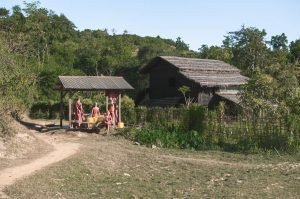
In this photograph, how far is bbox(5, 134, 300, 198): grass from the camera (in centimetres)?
1133

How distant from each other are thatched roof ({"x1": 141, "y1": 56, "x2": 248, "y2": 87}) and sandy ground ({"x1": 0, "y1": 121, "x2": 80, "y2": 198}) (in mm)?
17541

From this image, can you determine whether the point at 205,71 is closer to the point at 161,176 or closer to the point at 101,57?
the point at 161,176

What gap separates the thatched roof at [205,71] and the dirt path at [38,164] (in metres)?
17.7

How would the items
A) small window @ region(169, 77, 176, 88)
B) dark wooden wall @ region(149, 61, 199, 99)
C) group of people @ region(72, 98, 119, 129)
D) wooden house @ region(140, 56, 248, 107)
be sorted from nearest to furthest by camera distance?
group of people @ region(72, 98, 119, 129), wooden house @ region(140, 56, 248, 107), dark wooden wall @ region(149, 61, 199, 99), small window @ region(169, 77, 176, 88)

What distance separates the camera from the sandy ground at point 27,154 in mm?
12819

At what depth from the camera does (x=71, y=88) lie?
25.8 metres

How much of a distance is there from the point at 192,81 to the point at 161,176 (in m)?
22.4

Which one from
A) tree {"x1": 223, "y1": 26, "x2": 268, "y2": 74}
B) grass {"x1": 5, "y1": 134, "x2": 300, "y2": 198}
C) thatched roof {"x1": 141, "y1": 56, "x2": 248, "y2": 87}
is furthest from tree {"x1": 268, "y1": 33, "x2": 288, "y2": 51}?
grass {"x1": 5, "y1": 134, "x2": 300, "y2": 198}

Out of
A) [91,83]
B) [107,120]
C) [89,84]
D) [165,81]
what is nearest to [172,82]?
[165,81]

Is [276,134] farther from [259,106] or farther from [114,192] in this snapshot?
[114,192]

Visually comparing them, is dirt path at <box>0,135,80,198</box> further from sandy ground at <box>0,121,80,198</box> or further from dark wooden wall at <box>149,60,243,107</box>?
A: dark wooden wall at <box>149,60,243,107</box>

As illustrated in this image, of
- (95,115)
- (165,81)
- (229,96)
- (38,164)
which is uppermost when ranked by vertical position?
(165,81)

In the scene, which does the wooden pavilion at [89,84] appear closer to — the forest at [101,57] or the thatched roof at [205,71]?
the forest at [101,57]

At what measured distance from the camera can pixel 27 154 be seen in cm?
1628
